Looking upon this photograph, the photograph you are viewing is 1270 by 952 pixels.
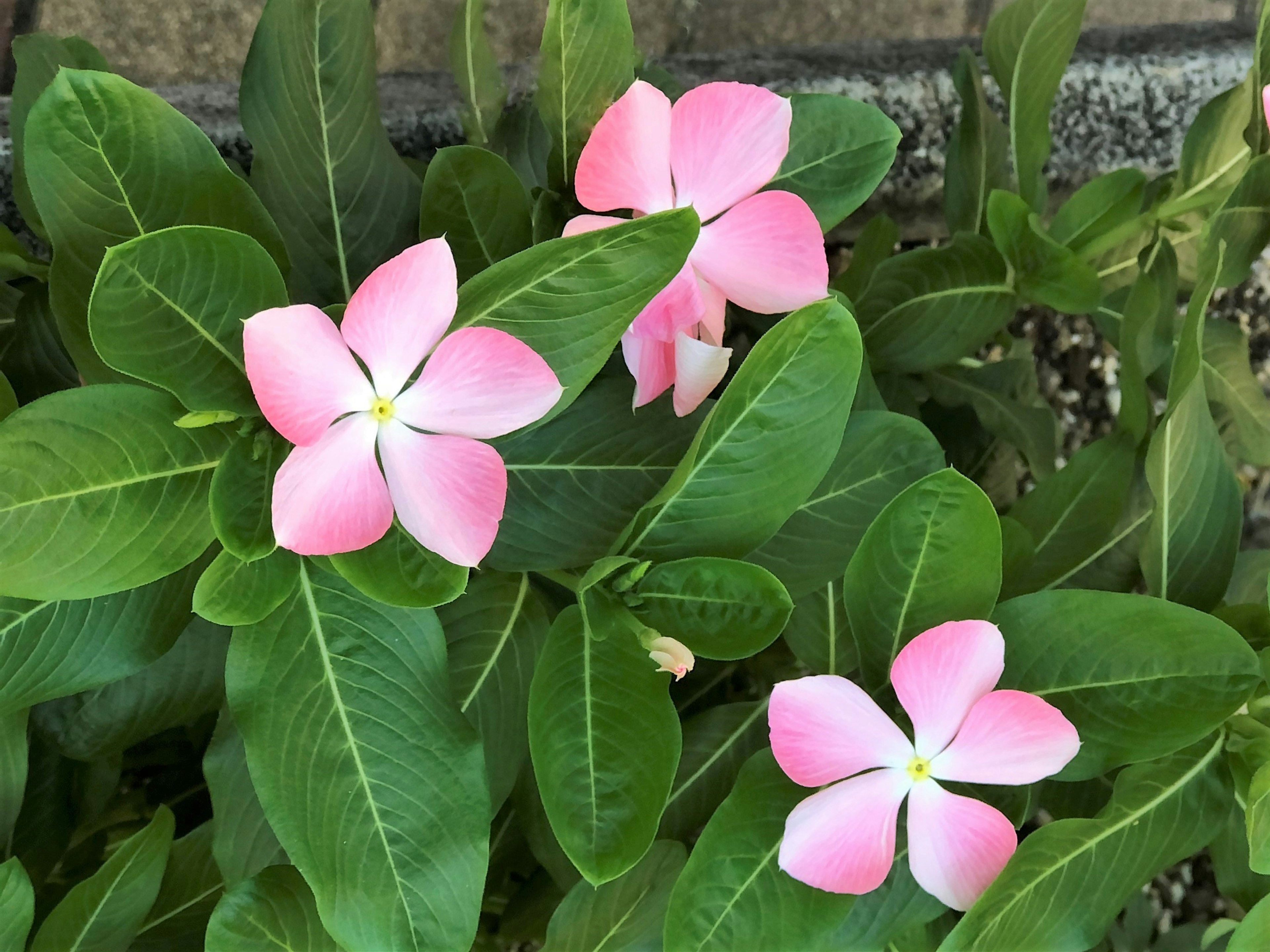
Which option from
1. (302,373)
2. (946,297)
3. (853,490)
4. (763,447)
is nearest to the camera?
(302,373)

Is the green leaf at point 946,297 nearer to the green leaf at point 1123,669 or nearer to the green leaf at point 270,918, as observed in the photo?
the green leaf at point 1123,669

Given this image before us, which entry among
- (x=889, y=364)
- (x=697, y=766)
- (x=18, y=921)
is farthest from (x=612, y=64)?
(x=18, y=921)

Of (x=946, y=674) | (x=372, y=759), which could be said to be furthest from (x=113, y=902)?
(x=946, y=674)

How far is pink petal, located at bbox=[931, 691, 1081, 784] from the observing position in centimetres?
53

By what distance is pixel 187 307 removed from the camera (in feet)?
1.48

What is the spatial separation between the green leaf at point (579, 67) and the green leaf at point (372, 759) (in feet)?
1.00

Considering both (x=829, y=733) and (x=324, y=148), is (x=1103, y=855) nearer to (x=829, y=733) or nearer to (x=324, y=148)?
(x=829, y=733)

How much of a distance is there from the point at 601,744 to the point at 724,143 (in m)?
0.35

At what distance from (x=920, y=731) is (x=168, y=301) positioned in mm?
480

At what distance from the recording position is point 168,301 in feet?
1.45

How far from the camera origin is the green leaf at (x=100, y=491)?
44 cm

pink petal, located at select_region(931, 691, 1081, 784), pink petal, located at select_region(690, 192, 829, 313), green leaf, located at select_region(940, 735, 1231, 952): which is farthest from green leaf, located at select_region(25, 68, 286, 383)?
green leaf, located at select_region(940, 735, 1231, 952)

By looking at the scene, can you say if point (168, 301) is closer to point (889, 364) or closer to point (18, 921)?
point (18, 921)

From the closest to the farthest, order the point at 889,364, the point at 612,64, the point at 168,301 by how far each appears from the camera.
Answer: the point at 168,301 < the point at 612,64 < the point at 889,364
